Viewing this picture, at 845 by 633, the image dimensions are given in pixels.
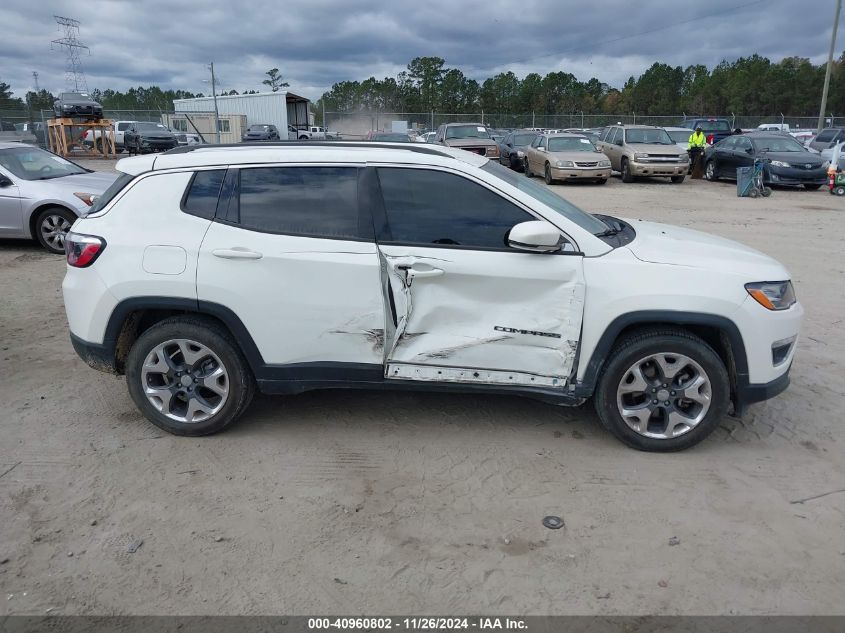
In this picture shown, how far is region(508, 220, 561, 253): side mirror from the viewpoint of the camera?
12.0ft

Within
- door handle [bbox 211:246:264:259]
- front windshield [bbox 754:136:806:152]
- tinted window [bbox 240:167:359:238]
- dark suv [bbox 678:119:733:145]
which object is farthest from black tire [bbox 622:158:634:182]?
door handle [bbox 211:246:264:259]

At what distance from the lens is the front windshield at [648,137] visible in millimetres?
20872

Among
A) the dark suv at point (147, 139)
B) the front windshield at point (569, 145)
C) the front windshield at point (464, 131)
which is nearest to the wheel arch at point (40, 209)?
the front windshield at point (569, 145)

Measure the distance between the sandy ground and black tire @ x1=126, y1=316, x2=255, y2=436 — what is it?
111 mm

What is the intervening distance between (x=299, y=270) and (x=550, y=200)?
1627mm

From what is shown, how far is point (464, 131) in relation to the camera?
22.5m

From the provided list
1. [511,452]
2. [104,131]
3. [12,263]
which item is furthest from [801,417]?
[104,131]

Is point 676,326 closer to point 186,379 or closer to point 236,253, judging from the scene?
point 236,253

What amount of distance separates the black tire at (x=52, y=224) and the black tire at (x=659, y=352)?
8.07 m

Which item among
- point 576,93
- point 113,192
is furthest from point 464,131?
point 576,93

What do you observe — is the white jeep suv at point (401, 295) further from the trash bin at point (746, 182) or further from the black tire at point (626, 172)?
the black tire at point (626, 172)

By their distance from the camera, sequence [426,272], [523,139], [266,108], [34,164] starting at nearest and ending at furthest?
[426,272]
[34,164]
[523,139]
[266,108]

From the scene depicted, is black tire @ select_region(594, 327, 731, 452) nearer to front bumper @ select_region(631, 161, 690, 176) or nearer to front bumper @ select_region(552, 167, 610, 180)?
front bumper @ select_region(552, 167, 610, 180)

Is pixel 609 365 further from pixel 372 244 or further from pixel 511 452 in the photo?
pixel 372 244
